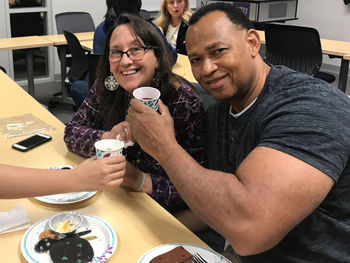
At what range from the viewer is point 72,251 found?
1.10m

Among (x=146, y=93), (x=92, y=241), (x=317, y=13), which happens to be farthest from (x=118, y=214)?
(x=317, y=13)

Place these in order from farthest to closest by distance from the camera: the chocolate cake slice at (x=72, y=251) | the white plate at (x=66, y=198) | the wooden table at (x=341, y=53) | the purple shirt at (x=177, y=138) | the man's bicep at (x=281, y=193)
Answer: the wooden table at (x=341, y=53) → the purple shirt at (x=177, y=138) → the white plate at (x=66, y=198) → the chocolate cake slice at (x=72, y=251) → the man's bicep at (x=281, y=193)

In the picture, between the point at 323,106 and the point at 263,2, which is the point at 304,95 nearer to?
the point at 323,106

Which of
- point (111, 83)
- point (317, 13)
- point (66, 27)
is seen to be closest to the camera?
point (111, 83)

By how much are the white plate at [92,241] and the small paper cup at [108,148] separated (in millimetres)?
212

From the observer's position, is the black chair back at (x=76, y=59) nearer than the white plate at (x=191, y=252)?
No

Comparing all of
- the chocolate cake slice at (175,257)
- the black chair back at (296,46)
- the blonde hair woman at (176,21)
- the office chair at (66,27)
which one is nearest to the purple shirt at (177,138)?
the chocolate cake slice at (175,257)

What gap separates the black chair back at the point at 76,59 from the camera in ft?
12.5

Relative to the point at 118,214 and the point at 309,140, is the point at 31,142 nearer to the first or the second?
the point at 118,214

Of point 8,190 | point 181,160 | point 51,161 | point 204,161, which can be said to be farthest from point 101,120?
point 181,160

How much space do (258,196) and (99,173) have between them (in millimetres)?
523

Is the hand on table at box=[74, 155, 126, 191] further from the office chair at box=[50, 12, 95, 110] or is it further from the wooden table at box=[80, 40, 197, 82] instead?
the office chair at box=[50, 12, 95, 110]

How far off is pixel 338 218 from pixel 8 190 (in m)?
0.98

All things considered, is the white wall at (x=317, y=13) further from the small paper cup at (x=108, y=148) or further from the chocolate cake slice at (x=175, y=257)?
the chocolate cake slice at (x=175, y=257)
